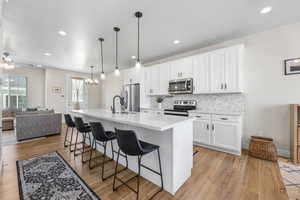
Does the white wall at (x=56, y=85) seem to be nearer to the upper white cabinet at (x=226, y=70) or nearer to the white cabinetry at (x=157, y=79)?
the white cabinetry at (x=157, y=79)

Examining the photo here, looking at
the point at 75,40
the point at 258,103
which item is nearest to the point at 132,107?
the point at 75,40

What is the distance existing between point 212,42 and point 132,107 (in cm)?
354

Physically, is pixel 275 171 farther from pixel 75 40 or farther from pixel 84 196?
pixel 75 40

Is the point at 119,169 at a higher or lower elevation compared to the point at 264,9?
lower

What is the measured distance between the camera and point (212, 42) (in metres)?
3.40

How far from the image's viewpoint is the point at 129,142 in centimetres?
152

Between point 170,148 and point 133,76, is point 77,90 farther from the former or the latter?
point 170,148

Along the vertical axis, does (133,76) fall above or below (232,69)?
above

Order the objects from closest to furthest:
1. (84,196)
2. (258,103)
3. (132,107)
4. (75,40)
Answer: (84,196) < (258,103) < (75,40) < (132,107)

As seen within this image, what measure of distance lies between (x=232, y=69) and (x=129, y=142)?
2.86 meters

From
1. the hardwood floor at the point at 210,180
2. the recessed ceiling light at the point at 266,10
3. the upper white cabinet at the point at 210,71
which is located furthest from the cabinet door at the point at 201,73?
the hardwood floor at the point at 210,180

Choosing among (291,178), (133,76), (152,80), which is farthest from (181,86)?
(291,178)

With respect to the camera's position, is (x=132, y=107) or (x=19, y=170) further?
(x=132, y=107)

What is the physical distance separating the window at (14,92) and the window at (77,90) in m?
1.95
